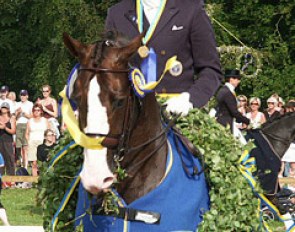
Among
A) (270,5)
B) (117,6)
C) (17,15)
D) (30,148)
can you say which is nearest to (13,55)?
(17,15)

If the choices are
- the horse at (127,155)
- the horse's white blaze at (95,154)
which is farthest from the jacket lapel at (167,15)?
the horse's white blaze at (95,154)

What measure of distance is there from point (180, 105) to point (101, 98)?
45.3 inches

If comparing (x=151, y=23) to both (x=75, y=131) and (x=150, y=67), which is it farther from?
(x=75, y=131)

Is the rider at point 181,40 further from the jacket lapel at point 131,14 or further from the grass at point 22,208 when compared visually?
the grass at point 22,208

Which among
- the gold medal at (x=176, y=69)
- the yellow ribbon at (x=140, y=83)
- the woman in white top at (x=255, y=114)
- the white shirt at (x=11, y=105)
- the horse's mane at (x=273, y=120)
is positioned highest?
the yellow ribbon at (x=140, y=83)

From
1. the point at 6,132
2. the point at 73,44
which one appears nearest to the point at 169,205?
the point at 73,44

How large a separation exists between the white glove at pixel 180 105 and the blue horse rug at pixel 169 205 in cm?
26

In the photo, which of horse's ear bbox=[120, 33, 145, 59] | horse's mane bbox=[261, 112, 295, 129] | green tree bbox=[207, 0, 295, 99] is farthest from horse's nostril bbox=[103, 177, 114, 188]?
green tree bbox=[207, 0, 295, 99]

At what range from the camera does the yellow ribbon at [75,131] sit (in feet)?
18.1

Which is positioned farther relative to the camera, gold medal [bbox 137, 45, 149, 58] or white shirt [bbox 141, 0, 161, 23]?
white shirt [bbox 141, 0, 161, 23]

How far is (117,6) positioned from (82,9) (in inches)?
886

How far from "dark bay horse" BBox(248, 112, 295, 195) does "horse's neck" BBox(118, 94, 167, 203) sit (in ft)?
16.9

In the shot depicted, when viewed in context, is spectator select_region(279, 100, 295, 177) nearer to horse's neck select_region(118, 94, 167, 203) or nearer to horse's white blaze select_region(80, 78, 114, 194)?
horse's neck select_region(118, 94, 167, 203)

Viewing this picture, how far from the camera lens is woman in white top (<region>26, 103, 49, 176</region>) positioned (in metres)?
20.2
